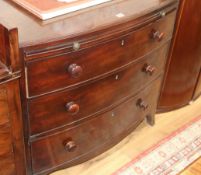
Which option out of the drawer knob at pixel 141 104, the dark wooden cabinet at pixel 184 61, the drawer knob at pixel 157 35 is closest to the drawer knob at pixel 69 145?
the drawer knob at pixel 141 104

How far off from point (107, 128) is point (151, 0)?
0.64 meters

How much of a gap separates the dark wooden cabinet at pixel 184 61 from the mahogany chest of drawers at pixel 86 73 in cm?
12

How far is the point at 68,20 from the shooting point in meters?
1.16

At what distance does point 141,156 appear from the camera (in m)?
1.75

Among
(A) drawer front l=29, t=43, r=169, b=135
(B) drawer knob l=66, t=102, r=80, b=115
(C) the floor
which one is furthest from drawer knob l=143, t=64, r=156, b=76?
(C) the floor

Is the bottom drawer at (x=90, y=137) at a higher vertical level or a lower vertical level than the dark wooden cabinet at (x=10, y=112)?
lower

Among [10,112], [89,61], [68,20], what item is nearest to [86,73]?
[89,61]

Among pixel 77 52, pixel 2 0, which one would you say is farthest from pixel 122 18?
pixel 2 0

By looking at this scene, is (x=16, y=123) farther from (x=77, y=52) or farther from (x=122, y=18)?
(x=122, y=18)

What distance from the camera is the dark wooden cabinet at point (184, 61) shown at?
65.6 inches

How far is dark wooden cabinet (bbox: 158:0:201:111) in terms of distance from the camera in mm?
1666

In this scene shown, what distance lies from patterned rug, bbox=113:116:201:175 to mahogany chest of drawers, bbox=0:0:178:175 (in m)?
0.21

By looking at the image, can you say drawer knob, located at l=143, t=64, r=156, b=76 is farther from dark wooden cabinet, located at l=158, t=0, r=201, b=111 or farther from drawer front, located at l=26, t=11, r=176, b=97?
dark wooden cabinet, located at l=158, t=0, r=201, b=111

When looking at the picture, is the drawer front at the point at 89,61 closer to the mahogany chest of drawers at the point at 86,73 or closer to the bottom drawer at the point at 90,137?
the mahogany chest of drawers at the point at 86,73
